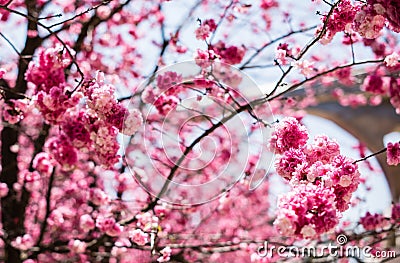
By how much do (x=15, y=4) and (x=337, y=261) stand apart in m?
2.71

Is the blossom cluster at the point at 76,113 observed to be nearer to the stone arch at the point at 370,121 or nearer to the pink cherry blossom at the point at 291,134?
the pink cherry blossom at the point at 291,134

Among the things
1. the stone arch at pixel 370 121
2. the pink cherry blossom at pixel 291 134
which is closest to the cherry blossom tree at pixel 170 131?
the pink cherry blossom at pixel 291 134

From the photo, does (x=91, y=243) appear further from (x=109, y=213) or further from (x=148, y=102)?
(x=148, y=102)

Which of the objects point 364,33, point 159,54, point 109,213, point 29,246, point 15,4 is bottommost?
point 29,246

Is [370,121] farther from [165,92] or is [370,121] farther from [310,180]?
[310,180]

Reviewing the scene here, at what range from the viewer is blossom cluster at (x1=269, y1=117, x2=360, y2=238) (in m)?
1.40

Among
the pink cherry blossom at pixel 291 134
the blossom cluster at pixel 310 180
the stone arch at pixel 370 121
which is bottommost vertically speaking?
the blossom cluster at pixel 310 180

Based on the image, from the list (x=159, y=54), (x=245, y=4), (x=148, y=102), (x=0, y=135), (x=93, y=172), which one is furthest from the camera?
(x=93, y=172)

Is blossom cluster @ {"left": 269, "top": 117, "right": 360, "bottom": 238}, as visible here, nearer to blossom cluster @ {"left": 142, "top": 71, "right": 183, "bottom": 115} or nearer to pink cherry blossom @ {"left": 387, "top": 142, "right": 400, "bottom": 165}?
pink cherry blossom @ {"left": 387, "top": 142, "right": 400, "bottom": 165}

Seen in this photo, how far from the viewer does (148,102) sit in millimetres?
2621

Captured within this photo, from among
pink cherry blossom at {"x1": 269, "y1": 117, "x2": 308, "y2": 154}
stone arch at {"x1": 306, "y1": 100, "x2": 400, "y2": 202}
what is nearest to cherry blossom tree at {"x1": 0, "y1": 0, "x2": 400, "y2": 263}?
pink cherry blossom at {"x1": 269, "y1": 117, "x2": 308, "y2": 154}

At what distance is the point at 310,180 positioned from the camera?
1562mm

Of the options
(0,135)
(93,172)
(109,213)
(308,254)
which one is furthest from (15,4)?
(308,254)

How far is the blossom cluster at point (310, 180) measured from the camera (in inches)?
55.0
